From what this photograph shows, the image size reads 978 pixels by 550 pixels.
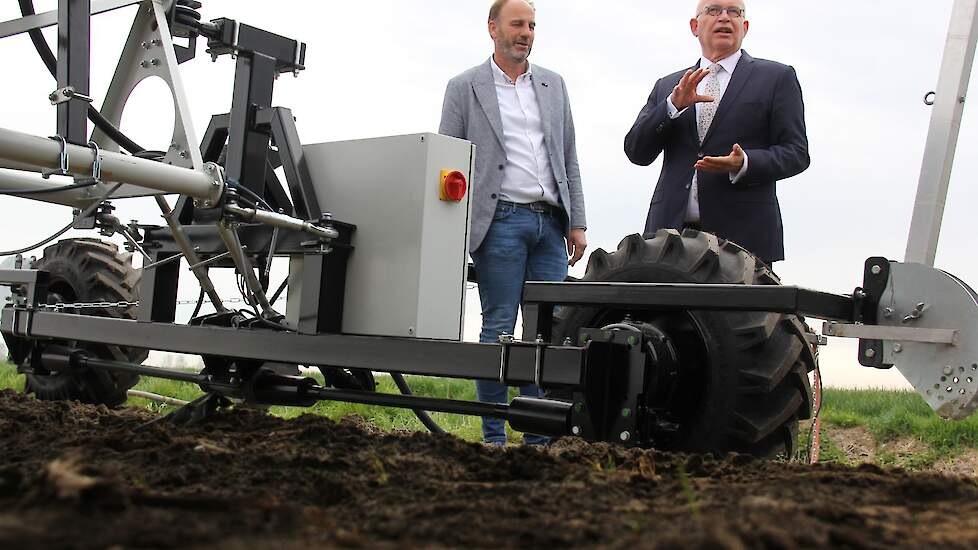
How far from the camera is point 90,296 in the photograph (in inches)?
197

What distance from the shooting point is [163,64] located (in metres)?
3.53

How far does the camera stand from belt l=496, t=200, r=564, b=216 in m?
4.08

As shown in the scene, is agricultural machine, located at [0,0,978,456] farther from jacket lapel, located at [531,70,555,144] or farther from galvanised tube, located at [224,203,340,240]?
jacket lapel, located at [531,70,555,144]

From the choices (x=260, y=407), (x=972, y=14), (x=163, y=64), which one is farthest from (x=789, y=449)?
(x=163, y=64)

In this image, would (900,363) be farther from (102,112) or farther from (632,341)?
(102,112)

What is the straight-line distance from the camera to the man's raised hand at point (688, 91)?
3.51 m

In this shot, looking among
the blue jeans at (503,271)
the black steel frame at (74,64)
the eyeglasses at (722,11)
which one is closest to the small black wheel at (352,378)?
the blue jeans at (503,271)

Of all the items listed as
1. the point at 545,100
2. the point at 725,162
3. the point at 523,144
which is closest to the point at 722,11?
the point at 725,162

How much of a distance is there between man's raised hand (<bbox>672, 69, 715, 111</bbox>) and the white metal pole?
0.75 meters

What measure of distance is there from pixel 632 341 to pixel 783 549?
4.30ft

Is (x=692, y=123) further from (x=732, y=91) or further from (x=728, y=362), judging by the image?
(x=728, y=362)

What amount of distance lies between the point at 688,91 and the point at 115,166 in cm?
192

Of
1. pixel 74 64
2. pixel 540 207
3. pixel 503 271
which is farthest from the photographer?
pixel 540 207

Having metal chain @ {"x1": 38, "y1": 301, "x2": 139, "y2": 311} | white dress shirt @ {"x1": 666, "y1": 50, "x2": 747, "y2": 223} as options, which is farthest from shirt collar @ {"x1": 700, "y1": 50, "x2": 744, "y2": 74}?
metal chain @ {"x1": 38, "y1": 301, "x2": 139, "y2": 311}
